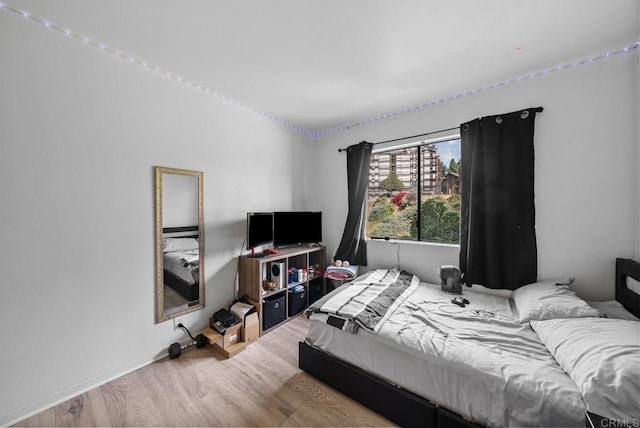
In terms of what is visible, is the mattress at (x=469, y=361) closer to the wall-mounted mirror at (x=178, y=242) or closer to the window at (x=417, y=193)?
the window at (x=417, y=193)

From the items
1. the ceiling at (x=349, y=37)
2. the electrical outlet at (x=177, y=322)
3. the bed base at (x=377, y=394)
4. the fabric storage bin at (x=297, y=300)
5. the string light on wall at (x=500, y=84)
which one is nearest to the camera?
the bed base at (x=377, y=394)

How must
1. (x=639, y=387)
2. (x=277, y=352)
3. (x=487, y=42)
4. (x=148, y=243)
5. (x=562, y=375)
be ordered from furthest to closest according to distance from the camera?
(x=277, y=352), (x=148, y=243), (x=487, y=42), (x=562, y=375), (x=639, y=387)

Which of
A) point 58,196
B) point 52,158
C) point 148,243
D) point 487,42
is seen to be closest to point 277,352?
point 148,243

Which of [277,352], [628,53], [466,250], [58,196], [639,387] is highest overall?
[628,53]

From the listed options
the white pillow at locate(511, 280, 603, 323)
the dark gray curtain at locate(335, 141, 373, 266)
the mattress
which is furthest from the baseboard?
the white pillow at locate(511, 280, 603, 323)

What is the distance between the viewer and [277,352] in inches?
83.1

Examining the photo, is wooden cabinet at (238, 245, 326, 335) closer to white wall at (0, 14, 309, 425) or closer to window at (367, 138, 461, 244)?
white wall at (0, 14, 309, 425)

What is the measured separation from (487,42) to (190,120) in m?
2.63

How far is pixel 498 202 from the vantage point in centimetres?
217

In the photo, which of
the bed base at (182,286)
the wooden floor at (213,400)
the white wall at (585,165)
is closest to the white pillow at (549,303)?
the white wall at (585,165)

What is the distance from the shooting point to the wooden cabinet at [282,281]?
2420 mm

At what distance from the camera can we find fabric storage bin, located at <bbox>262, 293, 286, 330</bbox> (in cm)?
243

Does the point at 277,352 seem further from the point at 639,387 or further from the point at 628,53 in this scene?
the point at 628,53

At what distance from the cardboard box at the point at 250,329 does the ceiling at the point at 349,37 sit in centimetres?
236
